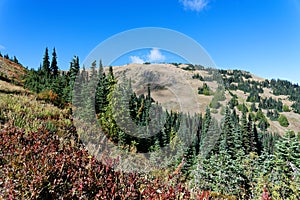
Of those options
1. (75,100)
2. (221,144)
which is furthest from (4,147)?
(221,144)

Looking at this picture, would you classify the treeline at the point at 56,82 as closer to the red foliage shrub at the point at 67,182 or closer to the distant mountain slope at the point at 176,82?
the distant mountain slope at the point at 176,82

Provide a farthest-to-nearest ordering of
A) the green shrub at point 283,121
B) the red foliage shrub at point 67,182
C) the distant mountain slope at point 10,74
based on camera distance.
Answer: the green shrub at point 283,121, the distant mountain slope at point 10,74, the red foliage shrub at point 67,182

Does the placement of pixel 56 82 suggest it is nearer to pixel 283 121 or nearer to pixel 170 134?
pixel 170 134

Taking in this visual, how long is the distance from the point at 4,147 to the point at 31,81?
5457cm

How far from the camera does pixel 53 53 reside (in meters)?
73.9

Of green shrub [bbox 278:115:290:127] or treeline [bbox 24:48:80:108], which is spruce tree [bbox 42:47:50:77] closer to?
treeline [bbox 24:48:80:108]

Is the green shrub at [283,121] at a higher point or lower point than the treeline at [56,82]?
lower

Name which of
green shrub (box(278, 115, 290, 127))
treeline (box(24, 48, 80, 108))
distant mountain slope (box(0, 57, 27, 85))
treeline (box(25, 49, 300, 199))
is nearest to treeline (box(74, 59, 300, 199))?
treeline (box(25, 49, 300, 199))

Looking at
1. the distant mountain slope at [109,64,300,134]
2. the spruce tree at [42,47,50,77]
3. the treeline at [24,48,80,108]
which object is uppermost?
the spruce tree at [42,47,50,77]

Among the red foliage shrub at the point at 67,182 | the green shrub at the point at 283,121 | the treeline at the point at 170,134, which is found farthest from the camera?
the green shrub at the point at 283,121

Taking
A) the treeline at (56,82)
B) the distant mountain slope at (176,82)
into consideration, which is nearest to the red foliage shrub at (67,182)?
the distant mountain slope at (176,82)

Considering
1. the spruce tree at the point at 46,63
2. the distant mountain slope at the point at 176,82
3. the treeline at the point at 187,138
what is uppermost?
the spruce tree at the point at 46,63

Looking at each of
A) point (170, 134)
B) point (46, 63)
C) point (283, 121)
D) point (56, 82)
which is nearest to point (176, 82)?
point (170, 134)

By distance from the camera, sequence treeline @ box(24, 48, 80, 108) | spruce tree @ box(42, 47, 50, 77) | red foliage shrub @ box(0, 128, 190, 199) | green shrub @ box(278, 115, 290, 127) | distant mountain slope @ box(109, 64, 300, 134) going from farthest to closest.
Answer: green shrub @ box(278, 115, 290, 127)
spruce tree @ box(42, 47, 50, 77)
treeline @ box(24, 48, 80, 108)
distant mountain slope @ box(109, 64, 300, 134)
red foliage shrub @ box(0, 128, 190, 199)
